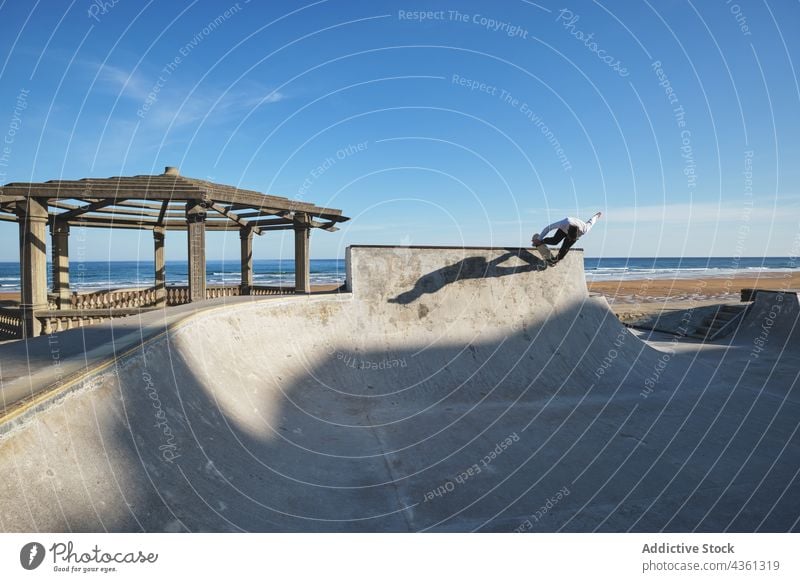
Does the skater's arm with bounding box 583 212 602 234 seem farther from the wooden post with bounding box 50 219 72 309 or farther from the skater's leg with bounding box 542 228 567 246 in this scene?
the wooden post with bounding box 50 219 72 309

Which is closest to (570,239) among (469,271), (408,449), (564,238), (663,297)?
(564,238)

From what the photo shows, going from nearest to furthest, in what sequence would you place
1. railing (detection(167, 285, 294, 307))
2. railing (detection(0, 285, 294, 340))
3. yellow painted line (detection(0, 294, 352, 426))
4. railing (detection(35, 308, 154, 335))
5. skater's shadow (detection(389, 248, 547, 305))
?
yellow painted line (detection(0, 294, 352, 426)) < railing (detection(35, 308, 154, 335)) < railing (detection(0, 285, 294, 340)) < skater's shadow (detection(389, 248, 547, 305)) < railing (detection(167, 285, 294, 307))

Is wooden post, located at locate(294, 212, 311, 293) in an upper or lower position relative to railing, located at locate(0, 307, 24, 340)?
upper

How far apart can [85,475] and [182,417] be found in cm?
169

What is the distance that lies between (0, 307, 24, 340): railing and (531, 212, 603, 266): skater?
42.2 ft

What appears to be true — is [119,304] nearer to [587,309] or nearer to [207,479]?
[207,479]

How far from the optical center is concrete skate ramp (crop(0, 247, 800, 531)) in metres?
3.55

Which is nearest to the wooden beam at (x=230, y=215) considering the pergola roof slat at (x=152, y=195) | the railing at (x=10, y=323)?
the pergola roof slat at (x=152, y=195)

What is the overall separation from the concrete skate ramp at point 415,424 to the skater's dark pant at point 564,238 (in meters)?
1.05

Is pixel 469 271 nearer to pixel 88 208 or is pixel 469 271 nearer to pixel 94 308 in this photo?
pixel 94 308

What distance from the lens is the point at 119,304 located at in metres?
14.5

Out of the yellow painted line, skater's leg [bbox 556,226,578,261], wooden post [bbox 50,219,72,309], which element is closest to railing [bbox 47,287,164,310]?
wooden post [bbox 50,219,72,309]
